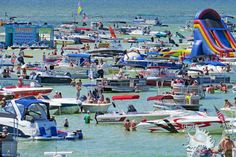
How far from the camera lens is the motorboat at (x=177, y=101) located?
47750mm

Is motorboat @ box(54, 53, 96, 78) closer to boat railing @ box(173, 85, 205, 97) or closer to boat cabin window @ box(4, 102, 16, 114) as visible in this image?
boat railing @ box(173, 85, 205, 97)

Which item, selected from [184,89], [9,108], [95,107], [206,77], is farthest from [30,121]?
[206,77]

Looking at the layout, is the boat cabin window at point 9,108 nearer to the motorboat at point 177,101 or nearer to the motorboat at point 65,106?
the motorboat at point 65,106

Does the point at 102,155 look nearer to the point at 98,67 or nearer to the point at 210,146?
the point at 210,146

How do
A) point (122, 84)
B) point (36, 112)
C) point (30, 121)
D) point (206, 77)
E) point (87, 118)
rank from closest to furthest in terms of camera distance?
point (30, 121) < point (36, 112) < point (87, 118) < point (122, 84) < point (206, 77)

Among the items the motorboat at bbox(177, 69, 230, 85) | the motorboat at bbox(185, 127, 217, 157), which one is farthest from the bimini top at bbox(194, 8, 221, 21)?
the motorboat at bbox(185, 127, 217, 157)

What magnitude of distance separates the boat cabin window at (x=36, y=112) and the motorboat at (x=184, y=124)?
5.06 meters

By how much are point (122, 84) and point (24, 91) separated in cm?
765

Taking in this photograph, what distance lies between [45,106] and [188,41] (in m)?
59.0

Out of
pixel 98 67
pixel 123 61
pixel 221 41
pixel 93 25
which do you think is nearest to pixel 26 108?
pixel 98 67

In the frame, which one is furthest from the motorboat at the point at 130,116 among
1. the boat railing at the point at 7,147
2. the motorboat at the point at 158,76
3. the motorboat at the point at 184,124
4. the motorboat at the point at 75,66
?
the motorboat at the point at 75,66

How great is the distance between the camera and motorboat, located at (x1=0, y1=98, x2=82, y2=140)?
3897cm

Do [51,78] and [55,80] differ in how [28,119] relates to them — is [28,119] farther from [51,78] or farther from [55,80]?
[55,80]

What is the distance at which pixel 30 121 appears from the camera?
3912 centimetres
